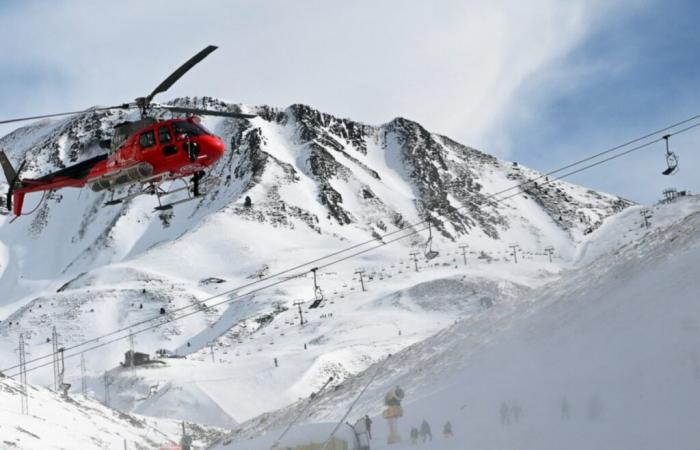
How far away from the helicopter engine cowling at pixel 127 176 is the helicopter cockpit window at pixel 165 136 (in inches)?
36.6

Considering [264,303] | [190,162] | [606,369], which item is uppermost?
[264,303]

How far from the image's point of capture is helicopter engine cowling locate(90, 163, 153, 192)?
2845cm

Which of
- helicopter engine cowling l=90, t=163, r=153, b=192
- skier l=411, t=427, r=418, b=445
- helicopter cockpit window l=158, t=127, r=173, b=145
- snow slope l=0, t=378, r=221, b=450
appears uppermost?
helicopter cockpit window l=158, t=127, r=173, b=145

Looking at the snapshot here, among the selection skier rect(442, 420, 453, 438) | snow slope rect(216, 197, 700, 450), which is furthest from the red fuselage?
skier rect(442, 420, 453, 438)

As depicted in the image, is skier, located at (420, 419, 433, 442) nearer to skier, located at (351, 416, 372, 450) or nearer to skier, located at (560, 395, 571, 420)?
skier, located at (351, 416, 372, 450)

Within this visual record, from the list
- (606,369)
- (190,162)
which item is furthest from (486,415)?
(190,162)

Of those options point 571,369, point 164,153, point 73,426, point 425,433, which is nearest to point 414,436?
point 425,433

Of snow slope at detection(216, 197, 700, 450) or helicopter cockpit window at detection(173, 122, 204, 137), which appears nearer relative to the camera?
snow slope at detection(216, 197, 700, 450)

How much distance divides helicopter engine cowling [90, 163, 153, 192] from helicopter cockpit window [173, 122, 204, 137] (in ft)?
4.73

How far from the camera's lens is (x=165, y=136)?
1111 inches

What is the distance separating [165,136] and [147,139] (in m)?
0.64

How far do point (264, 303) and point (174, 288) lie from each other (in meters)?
32.9

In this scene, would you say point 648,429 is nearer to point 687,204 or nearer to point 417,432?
point 417,432

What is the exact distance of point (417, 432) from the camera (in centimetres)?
2612
